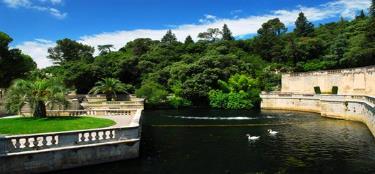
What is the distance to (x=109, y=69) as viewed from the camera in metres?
85.6

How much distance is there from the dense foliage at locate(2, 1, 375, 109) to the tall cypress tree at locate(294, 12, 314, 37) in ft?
3.58

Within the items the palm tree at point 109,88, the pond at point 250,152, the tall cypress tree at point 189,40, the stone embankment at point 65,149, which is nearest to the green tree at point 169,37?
the tall cypress tree at point 189,40

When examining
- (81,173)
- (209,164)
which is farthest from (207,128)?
(81,173)

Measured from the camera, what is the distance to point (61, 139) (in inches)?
Answer: 712

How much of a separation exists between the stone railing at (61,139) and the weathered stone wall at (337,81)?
41.7 meters

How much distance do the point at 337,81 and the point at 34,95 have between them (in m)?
48.6

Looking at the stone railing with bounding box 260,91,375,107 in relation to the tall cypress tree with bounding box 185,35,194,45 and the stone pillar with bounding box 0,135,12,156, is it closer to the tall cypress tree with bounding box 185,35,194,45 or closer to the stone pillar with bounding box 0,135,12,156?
the stone pillar with bounding box 0,135,12,156

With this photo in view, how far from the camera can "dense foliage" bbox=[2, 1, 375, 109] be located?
68.8 m

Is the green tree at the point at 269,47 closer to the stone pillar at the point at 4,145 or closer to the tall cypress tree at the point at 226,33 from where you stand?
the tall cypress tree at the point at 226,33

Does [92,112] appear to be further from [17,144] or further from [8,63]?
[8,63]

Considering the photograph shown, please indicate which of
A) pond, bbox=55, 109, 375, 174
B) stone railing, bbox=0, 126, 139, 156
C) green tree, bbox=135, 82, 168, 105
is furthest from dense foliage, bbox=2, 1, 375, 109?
stone railing, bbox=0, 126, 139, 156

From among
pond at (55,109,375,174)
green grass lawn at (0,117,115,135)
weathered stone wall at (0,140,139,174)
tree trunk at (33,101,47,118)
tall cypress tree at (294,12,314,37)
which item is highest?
tall cypress tree at (294,12,314,37)

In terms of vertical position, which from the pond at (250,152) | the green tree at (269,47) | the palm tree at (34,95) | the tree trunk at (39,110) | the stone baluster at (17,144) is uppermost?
the green tree at (269,47)

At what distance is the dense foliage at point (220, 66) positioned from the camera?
6875 centimetres
